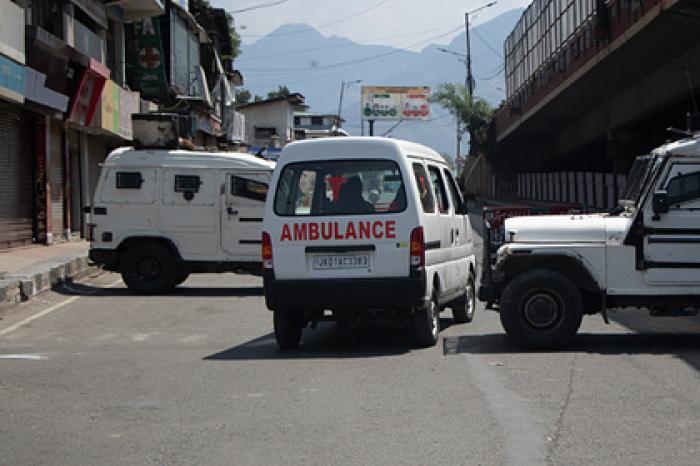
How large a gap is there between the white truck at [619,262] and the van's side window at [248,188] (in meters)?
7.57

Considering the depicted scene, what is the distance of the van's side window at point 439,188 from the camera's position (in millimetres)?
10998

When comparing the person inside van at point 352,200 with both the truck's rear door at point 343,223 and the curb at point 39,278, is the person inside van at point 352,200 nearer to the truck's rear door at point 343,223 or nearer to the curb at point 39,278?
the truck's rear door at point 343,223

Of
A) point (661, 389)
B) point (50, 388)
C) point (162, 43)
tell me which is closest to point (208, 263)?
point (50, 388)

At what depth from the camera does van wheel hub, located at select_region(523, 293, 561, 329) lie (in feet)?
31.8

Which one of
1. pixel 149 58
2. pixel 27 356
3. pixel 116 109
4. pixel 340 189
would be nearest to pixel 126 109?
pixel 116 109

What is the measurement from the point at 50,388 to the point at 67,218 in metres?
19.6

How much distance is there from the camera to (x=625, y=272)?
971cm

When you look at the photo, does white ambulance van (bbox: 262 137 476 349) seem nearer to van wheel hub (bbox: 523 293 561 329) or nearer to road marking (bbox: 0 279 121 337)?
van wheel hub (bbox: 523 293 561 329)

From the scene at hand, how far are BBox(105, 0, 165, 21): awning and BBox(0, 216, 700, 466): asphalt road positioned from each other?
22529 millimetres

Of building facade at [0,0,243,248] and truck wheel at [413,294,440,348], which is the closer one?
truck wheel at [413,294,440,348]

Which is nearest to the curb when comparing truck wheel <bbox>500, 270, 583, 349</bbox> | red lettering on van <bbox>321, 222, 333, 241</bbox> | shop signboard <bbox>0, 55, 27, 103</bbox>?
shop signboard <bbox>0, 55, 27, 103</bbox>

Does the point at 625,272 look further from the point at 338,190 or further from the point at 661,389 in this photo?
the point at 338,190

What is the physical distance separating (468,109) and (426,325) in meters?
70.3

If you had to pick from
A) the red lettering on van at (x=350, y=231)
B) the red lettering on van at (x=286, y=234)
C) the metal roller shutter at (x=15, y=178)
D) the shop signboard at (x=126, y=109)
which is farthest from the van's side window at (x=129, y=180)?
the shop signboard at (x=126, y=109)
